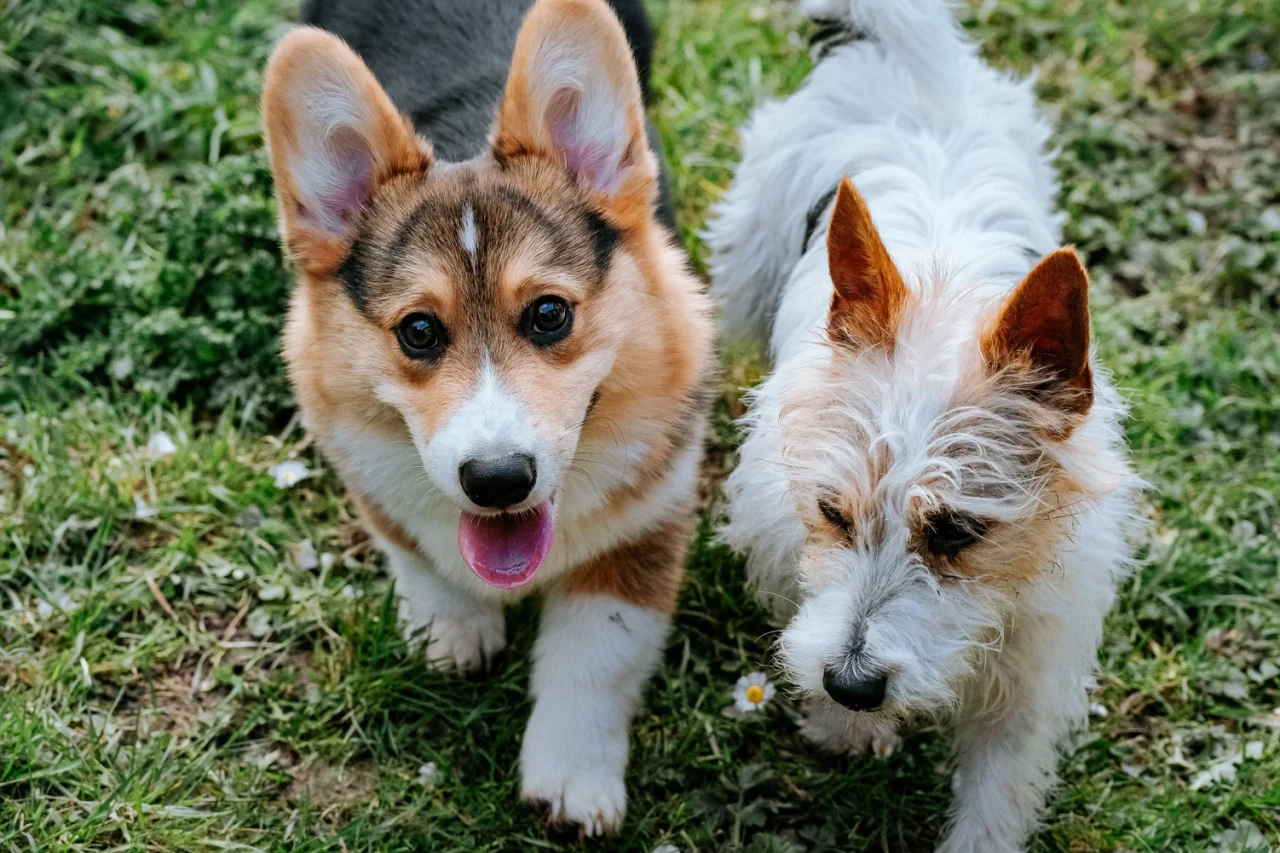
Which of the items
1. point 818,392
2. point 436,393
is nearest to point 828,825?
point 818,392

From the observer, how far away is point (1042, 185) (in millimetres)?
3535

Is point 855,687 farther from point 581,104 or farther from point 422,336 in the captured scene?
point 581,104

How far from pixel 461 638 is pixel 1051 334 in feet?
5.91

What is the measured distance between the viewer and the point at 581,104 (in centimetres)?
296

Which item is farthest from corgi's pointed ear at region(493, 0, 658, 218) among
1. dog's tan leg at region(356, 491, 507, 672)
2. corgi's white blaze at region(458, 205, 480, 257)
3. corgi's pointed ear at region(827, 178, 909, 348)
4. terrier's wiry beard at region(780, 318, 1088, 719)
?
dog's tan leg at region(356, 491, 507, 672)

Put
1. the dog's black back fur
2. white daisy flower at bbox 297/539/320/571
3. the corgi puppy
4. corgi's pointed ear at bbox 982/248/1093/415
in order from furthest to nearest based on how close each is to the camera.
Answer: white daisy flower at bbox 297/539/320/571
the dog's black back fur
the corgi puppy
corgi's pointed ear at bbox 982/248/1093/415

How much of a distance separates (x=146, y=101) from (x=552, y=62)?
247 cm

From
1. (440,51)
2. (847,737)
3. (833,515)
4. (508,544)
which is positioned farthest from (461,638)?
(440,51)

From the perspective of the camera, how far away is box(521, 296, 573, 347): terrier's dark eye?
2.78m

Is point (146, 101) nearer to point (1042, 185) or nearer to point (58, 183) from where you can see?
point (58, 183)

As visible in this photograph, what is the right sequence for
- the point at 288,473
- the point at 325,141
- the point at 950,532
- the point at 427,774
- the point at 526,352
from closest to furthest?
the point at 950,532 → the point at 526,352 → the point at 325,141 → the point at 427,774 → the point at 288,473

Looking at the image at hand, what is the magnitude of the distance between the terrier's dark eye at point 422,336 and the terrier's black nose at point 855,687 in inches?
43.4

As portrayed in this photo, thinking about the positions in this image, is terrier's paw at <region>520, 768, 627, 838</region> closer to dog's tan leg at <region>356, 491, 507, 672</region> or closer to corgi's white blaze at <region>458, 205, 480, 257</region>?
dog's tan leg at <region>356, 491, 507, 672</region>

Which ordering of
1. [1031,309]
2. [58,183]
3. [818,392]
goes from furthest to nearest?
[58,183] → [818,392] → [1031,309]
